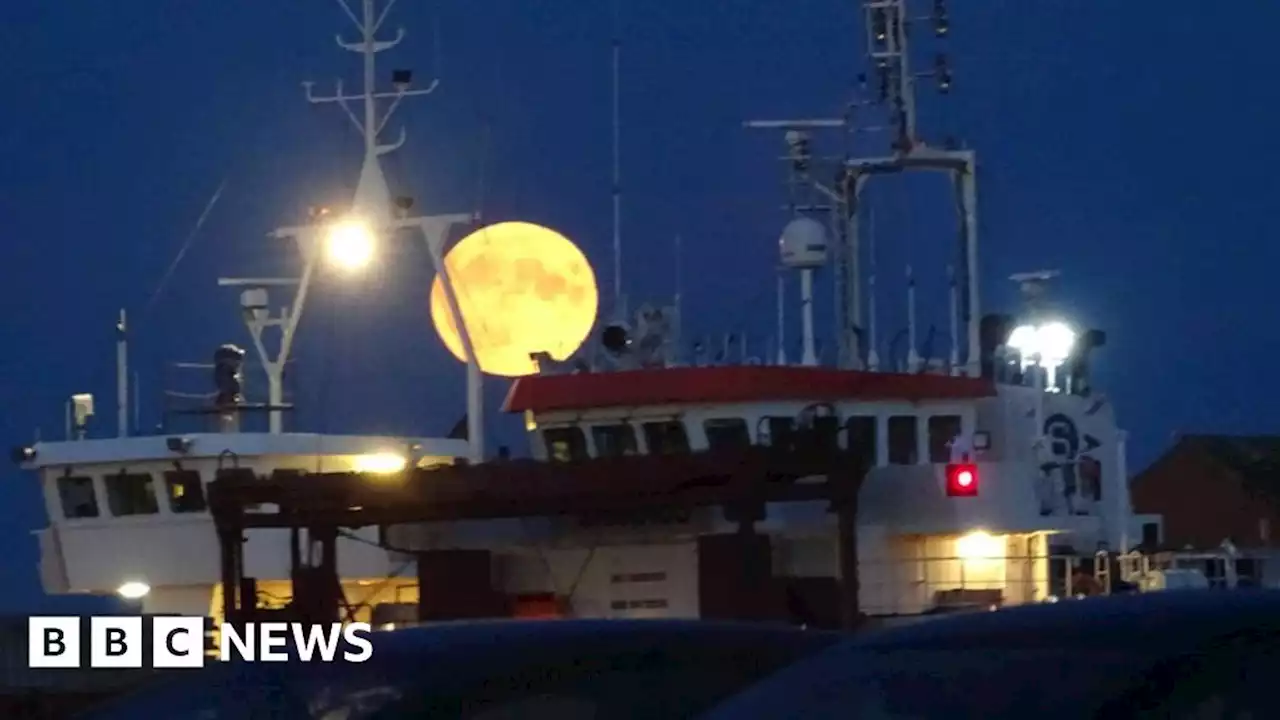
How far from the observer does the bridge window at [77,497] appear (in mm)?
24297

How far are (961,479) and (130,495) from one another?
388 inches

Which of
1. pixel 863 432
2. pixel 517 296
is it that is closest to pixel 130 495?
pixel 517 296

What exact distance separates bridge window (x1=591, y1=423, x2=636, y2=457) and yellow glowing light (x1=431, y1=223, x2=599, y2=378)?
77.2 inches

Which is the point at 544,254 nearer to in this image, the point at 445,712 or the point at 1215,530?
the point at 445,712

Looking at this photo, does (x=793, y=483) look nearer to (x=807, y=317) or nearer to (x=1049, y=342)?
(x=807, y=317)

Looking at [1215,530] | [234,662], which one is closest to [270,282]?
[234,662]

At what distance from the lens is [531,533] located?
2122 centimetres

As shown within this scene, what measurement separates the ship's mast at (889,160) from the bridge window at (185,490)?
740cm

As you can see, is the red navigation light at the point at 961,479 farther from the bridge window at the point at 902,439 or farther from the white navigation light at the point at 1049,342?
the white navigation light at the point at 1049,342

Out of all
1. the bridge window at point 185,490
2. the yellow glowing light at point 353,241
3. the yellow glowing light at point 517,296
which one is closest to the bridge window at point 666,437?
the yellow glowing light at point 517,296

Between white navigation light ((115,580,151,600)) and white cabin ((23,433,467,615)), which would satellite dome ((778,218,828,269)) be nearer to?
white cabin ((23,433,467,615))

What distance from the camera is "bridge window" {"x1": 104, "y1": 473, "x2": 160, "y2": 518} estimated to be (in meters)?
23.9

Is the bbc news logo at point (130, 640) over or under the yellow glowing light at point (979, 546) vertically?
under

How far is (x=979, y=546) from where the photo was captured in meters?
21.2
